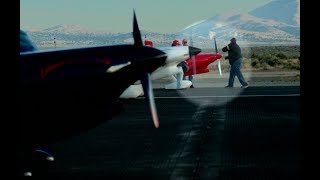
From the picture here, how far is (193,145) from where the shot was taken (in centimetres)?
917

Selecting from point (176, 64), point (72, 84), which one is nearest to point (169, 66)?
point (176, 64)

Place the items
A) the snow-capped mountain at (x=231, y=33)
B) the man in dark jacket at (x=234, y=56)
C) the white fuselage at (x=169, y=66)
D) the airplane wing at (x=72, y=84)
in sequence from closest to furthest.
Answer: the airplane wing at (x=72, y=84) < the white fuselage at (x=169, y=66) < the man in dark jacket at (x=234, y=56) < the snow-capped mountain at (x=231, y=33)

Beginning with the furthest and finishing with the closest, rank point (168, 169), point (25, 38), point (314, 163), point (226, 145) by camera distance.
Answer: point (226, 145) < point (168, 169) < point (25, 38) < point (314, 163)

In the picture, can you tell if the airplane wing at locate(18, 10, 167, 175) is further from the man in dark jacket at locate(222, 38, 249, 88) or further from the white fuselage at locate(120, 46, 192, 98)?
the man in dark jacket at locate(222, 38, 249, 88)

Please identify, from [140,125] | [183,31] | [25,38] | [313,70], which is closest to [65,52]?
[25,38]

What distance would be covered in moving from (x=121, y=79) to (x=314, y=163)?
90.1 inches

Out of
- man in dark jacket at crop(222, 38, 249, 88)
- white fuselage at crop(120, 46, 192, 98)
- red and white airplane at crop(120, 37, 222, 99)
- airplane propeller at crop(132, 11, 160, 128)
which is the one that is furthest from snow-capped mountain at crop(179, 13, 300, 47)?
→ airplane propeller at crop(132, 11, 160, 128)

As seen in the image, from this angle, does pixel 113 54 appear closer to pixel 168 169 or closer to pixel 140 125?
pixel 168 169

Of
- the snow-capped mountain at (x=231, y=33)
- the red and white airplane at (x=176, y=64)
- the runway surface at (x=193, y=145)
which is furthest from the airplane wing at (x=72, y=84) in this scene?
the red and white airplane at (x=176, y=64)

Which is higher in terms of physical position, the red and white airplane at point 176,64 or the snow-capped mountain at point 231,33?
the snow-capped mountain at point 231,33

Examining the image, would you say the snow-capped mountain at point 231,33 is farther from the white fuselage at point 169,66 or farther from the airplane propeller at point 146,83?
the airplane propeller at point 146,83

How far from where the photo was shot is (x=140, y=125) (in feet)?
38.2

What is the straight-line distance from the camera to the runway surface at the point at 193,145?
7105mm

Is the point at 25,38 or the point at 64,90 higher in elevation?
the point at 25,38
